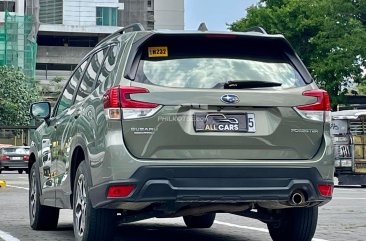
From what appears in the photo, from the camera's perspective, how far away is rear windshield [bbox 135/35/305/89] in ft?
26.1

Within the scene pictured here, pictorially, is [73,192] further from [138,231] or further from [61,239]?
[138,231]

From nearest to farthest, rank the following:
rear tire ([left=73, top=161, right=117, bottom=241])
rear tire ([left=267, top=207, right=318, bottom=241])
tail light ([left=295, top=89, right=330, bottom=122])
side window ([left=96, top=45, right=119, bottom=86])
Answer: tail light ([left=295, top=89, right=330, bottom=122]) < rear tire ([left=73, top=161, right=117, bottom=241]) < side window ([left=96, top=45, right=119, bottom=86]) < rear tire ([left=267, top=207, right=318, bottom=241])

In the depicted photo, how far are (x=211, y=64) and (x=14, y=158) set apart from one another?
37067 millimetres

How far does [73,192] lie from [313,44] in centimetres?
4905

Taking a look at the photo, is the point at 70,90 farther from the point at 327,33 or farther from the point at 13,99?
the point at 13,99

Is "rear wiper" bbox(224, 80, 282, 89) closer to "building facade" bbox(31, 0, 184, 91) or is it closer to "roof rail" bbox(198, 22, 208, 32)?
"roof rail" bbox(198, 22, 208, 32)

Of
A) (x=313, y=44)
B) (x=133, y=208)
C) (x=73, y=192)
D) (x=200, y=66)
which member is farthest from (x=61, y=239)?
(x=313, y=44)

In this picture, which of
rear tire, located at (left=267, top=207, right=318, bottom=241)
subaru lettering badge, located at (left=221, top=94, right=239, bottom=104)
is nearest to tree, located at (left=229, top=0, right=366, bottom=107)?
rear tire, located at (left=267, top=207, right=318, bottom=241)

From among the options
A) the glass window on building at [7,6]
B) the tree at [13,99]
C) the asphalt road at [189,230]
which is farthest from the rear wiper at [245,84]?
the glass window on building at [7,6]

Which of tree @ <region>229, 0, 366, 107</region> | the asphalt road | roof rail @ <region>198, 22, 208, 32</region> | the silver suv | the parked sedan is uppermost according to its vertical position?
tree @ <region>229, 0, 366, 107</region>

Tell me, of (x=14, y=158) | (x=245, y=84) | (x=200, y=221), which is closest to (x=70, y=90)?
(x=200, y=221)

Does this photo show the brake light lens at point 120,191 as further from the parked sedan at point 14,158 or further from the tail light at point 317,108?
the parked sedan at point 14,158

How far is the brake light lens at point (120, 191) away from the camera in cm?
765

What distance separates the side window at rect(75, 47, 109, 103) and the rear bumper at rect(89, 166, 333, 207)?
1423 mm
